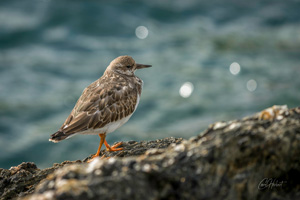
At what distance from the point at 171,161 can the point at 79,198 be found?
0.66 meters

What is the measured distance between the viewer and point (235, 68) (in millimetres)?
14492

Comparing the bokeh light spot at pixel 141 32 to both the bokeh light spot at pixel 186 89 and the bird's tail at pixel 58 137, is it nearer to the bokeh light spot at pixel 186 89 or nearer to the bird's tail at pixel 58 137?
the bokeh light spot at pixel 186 89

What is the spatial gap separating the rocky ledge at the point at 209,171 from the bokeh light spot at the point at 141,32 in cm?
1390

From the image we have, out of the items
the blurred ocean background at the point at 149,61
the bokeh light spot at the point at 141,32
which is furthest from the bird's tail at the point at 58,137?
the bokeh light spot at the point at 141,32

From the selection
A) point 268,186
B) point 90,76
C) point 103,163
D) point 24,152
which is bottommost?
point 268,186

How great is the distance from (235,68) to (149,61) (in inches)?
124

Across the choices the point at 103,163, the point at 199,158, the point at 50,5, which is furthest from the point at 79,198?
the point at 50,5

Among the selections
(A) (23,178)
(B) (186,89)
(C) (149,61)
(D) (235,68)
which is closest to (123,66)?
(A) (23,178)

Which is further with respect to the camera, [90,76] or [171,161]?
[90,76]

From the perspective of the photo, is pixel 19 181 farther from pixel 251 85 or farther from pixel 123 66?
pixel 251 85

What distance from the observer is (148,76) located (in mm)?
14352

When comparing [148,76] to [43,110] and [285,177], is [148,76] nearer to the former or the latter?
[43,110]

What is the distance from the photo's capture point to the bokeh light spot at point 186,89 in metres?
13.9

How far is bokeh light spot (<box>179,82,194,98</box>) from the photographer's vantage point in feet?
45.4
